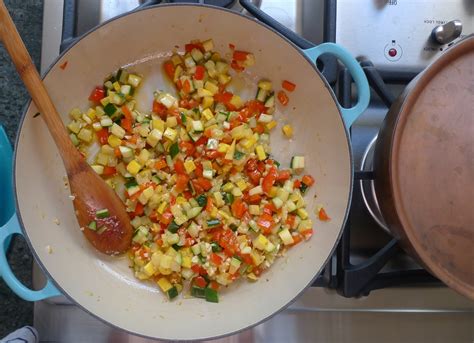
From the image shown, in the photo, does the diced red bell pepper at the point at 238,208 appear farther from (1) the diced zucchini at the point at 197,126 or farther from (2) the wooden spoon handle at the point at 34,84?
(2) the wooden spoon handle at the point at 34,84

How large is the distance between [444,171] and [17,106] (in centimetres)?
97

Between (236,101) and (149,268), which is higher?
(236,101)

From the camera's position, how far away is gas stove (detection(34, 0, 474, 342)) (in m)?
0.99

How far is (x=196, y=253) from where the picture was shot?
0.96m

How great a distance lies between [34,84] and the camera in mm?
836

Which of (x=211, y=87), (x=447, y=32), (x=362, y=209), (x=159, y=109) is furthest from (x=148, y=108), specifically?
(x=447, y=32)

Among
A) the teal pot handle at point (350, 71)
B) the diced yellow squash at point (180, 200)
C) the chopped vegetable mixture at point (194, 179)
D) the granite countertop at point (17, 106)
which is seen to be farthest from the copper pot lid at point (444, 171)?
the granite countertop at point (17, 106)

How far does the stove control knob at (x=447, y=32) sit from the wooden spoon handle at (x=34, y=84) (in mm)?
756

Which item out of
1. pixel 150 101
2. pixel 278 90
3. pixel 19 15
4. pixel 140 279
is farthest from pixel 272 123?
pixel 19 15

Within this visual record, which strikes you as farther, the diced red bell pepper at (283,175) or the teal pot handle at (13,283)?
the diced red bell pepper at (283,175)

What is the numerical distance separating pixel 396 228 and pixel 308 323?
32 centimetres

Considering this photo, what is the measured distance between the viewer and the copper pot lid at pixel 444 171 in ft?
2.59

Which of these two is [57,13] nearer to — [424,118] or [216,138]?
[216,138]

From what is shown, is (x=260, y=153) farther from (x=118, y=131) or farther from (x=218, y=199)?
(x=118, y=131)
